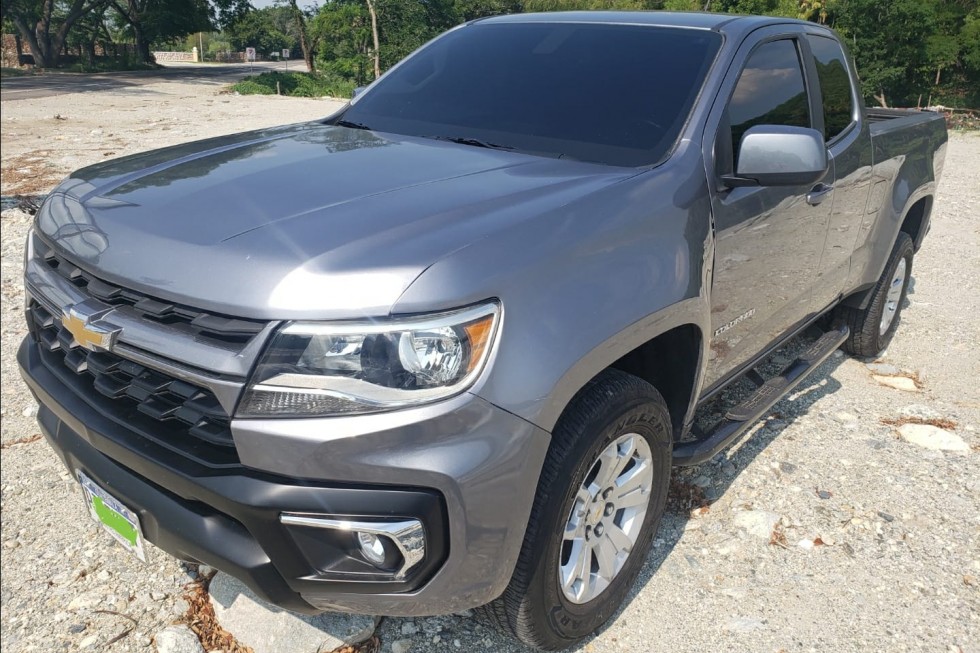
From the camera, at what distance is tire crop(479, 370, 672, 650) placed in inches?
74.6

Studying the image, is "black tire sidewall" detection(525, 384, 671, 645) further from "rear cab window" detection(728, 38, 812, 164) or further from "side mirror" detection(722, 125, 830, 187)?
"rear cab window" detection(728, 38, 812, 164)

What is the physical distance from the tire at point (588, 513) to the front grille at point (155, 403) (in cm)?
77

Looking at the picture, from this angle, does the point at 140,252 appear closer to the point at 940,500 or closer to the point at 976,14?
the point at 940,500

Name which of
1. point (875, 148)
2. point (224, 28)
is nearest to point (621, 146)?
point (875, 148)

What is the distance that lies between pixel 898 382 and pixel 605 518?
287 centimetres

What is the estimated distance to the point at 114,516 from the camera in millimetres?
2039

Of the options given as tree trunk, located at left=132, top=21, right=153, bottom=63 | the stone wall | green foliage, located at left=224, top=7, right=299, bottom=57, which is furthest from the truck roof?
the stone wall

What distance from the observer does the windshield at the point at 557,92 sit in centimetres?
259

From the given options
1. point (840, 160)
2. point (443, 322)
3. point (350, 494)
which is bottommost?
point (350, 494)

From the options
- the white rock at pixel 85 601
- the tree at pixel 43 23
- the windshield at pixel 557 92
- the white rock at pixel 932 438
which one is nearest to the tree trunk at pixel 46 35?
the tree at pixel 43 23

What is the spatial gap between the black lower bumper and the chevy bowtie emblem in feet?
0.60

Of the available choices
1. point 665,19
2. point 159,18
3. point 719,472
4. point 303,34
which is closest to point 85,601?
point 719,472

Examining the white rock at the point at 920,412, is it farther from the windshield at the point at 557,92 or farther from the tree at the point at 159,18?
the tree at the point at 159,18

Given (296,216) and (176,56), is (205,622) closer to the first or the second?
(296,216)
